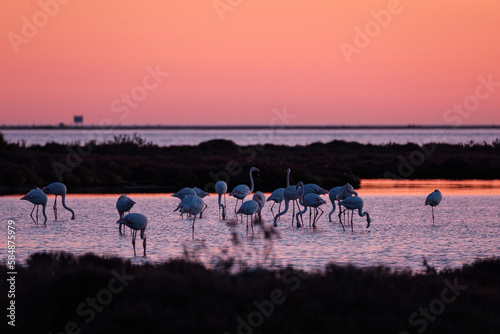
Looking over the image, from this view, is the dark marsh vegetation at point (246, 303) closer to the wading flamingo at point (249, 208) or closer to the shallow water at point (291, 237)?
the shallow water at point (291, 237)

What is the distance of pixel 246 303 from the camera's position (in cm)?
854

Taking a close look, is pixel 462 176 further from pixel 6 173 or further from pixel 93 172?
pixel 6 173

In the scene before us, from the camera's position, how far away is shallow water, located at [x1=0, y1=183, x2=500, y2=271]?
44.5 feet

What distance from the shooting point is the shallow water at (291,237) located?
1358 cm

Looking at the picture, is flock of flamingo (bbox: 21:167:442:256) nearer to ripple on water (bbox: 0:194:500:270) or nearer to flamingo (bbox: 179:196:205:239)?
flamingo (bbox: 179:196:205:239)
